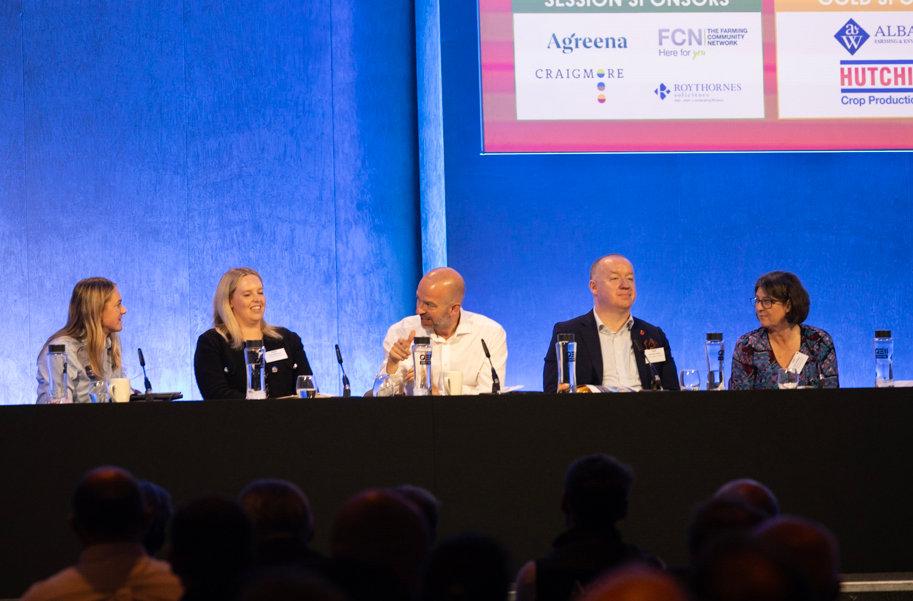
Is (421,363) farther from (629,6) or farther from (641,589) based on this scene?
(629,6)

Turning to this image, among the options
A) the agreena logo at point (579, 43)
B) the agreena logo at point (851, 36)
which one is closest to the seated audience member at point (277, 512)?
the agreena logo at point (579, 43)

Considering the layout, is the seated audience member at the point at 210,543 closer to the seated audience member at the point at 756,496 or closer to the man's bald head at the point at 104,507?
the man's bald head at the point at 104,507

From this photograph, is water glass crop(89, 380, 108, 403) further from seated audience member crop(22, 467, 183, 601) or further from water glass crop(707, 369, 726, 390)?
water glass crop(707, 369, 726, 390)

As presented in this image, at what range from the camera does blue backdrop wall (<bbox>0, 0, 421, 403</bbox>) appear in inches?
211

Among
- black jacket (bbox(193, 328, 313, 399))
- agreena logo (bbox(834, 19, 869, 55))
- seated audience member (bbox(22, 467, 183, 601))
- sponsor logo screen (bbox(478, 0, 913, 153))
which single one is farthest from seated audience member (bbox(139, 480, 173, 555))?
agreena logo (bbox(834, 19, 869, 55))

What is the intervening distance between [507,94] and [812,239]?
1936 millimetres

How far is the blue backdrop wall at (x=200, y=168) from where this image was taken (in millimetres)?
5363

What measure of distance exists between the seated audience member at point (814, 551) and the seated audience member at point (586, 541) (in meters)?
0.54

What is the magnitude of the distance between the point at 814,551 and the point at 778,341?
2962 mm

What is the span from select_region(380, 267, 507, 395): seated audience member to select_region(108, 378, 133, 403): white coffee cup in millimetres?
1267

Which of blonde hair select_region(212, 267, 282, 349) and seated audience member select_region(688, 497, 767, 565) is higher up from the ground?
blonde hair select_region(212, 267, 282, 349)

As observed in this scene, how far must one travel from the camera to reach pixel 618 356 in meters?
4.21

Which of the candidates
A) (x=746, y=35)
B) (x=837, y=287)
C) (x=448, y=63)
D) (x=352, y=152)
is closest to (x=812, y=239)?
(x=837, y=287)

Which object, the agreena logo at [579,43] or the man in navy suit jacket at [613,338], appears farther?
the agreena logo at [579,43]
